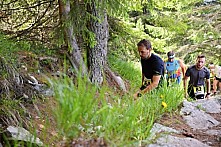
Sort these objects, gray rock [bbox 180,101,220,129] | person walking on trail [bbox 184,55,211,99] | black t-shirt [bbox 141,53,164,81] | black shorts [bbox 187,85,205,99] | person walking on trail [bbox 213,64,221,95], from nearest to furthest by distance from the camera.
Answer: gray rock [bbox 180,101,220,129]
black t-shirt [bbox 141,53,164,81]
person walking on trail [bbox 184,55,211,99]
black shorts [bbox 187,85,205,99]
person walking on trail [bbox 213,64,221,95]

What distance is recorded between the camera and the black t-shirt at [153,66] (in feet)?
15.3

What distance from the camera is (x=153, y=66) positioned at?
15.5 ft

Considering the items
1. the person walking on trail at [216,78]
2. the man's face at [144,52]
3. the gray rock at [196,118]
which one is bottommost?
the person walking on trail at [216,78]

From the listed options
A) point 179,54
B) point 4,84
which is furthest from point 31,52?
point 179,54

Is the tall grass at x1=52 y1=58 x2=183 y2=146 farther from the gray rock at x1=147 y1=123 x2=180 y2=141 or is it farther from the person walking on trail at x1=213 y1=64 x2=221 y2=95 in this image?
the person walking on trail at x1=213 y1=64 x2=221 y2=95

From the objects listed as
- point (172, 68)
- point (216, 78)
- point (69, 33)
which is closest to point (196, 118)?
point (172, 68)

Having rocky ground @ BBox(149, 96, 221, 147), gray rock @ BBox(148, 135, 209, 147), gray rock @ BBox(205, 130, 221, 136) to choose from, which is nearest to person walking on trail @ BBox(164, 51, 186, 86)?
rocky ground @ BBox(149, 96, 221, 147)

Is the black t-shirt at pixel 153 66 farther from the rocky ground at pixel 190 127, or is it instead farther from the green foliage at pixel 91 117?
the green foliage at pixel 91 117

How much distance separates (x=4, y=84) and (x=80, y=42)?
3.14 meters

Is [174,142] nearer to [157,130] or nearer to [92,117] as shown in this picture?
[157,130]

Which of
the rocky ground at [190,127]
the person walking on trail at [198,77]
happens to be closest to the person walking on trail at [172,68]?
the person walking on trail at [198,77]

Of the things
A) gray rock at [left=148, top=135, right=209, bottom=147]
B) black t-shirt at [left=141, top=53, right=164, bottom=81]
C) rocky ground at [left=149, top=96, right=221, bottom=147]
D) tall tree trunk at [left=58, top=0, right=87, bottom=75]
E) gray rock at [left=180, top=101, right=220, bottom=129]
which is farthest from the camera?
tall tree trunk at [left=58, top=0, right=87, bottom=75]

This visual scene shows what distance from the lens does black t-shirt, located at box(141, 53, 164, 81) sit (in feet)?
15.3

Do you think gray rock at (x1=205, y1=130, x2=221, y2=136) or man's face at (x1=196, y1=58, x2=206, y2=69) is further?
man's face at (x1=196, y1=58, x2=206, y2=69)
